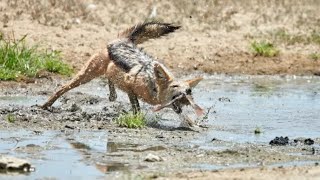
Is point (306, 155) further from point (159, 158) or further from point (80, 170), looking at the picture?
point (80, 170)

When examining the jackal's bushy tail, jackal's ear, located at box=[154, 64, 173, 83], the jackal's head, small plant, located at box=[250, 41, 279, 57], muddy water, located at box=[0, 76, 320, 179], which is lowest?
muddy water, located at box=[0, 76, 320, 179]

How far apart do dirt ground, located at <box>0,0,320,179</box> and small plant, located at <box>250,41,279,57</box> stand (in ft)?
0.28

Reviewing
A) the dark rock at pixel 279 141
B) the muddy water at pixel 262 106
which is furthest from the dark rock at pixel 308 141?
the muddy water at pixel 262 106

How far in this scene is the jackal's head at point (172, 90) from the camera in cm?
1144

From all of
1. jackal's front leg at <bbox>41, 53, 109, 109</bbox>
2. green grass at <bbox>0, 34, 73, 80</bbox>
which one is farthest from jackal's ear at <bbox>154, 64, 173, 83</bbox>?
green grass at <bbox>0, 34, 73, 80</bbox>

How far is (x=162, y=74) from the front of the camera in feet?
38.2

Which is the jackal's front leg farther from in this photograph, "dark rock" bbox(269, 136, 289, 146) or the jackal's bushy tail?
"dark rock" bbox(269, 136, 289, 146)

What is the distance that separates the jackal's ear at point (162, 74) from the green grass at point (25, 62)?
12.5 ft

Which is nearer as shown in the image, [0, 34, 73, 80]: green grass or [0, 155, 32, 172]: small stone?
[0, 155, 32, 172]: small stone

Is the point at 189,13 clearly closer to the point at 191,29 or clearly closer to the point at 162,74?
the point at 191,29

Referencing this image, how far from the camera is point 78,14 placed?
18.6 meters

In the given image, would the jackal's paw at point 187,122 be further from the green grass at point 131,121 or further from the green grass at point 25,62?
the green grass at point 25,62

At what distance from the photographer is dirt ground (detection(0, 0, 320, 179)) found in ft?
56.6

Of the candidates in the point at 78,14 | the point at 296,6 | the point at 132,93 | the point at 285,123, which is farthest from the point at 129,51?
the point at 296,6
